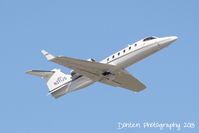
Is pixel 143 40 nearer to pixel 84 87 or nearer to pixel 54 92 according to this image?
pixel 84 87

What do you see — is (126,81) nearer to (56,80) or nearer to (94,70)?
(94,70)

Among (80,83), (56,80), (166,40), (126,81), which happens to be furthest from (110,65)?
(56,80)

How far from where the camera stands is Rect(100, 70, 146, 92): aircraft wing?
40188 millimetres

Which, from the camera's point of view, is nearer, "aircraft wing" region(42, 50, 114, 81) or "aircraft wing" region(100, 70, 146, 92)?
"aircraft wing" region(42, 50, 114, 81)

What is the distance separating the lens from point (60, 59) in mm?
36594

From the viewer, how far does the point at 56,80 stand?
1699 inches

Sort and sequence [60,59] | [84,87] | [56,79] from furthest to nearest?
[56,79] < [84,87] < [60,59]

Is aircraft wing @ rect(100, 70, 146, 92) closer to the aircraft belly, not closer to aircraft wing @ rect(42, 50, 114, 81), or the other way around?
the aircraft belly

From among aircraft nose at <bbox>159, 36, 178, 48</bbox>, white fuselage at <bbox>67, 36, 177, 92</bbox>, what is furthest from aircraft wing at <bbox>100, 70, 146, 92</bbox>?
aircraft nose at <bbox>159, 36, 178, 48</bbox>

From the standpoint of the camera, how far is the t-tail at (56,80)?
137 ft

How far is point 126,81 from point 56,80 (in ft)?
19.5

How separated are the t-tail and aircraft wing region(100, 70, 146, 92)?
3458 mm

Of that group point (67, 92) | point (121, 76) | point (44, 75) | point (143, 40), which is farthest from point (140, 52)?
point (44, 75)

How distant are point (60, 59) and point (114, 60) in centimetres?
430
